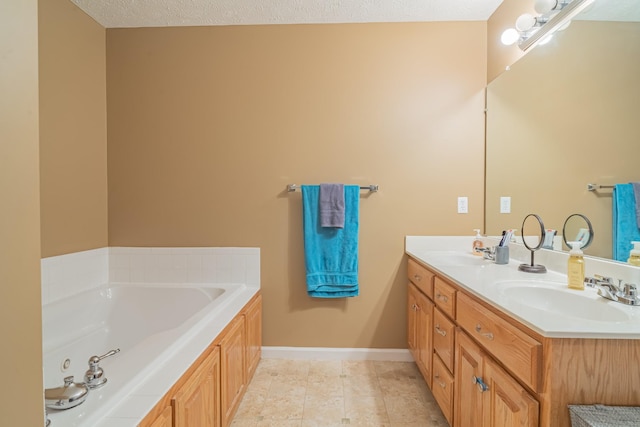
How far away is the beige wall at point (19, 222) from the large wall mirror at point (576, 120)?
1.75 m

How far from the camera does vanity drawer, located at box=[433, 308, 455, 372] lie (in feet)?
4.48

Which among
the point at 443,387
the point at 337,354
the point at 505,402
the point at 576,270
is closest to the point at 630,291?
the point at 576,270

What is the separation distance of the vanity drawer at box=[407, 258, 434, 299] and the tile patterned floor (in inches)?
24.6

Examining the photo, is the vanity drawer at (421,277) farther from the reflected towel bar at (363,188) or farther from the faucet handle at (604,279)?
the faucet handle at (604,279)

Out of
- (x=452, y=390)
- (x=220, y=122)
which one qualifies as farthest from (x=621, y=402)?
(x=220, y=122)

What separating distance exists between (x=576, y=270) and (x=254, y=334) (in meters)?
1.75

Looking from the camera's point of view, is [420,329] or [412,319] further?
[412,319]

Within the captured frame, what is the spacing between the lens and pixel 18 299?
41cm

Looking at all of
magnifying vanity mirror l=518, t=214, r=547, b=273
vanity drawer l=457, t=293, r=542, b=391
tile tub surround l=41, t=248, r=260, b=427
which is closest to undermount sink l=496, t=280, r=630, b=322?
vanity drawer l=457, t=293, r=542, b=391

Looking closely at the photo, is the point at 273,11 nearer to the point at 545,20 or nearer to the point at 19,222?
the point at 545,20

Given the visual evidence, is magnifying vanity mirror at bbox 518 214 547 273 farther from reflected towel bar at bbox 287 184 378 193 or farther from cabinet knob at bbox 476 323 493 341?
reflected towel bar at bbox 287 184 378 193

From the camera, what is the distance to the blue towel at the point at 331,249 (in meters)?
2.07

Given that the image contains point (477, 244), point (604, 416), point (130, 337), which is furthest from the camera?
point (477, 244)

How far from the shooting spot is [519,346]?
2.84ft
